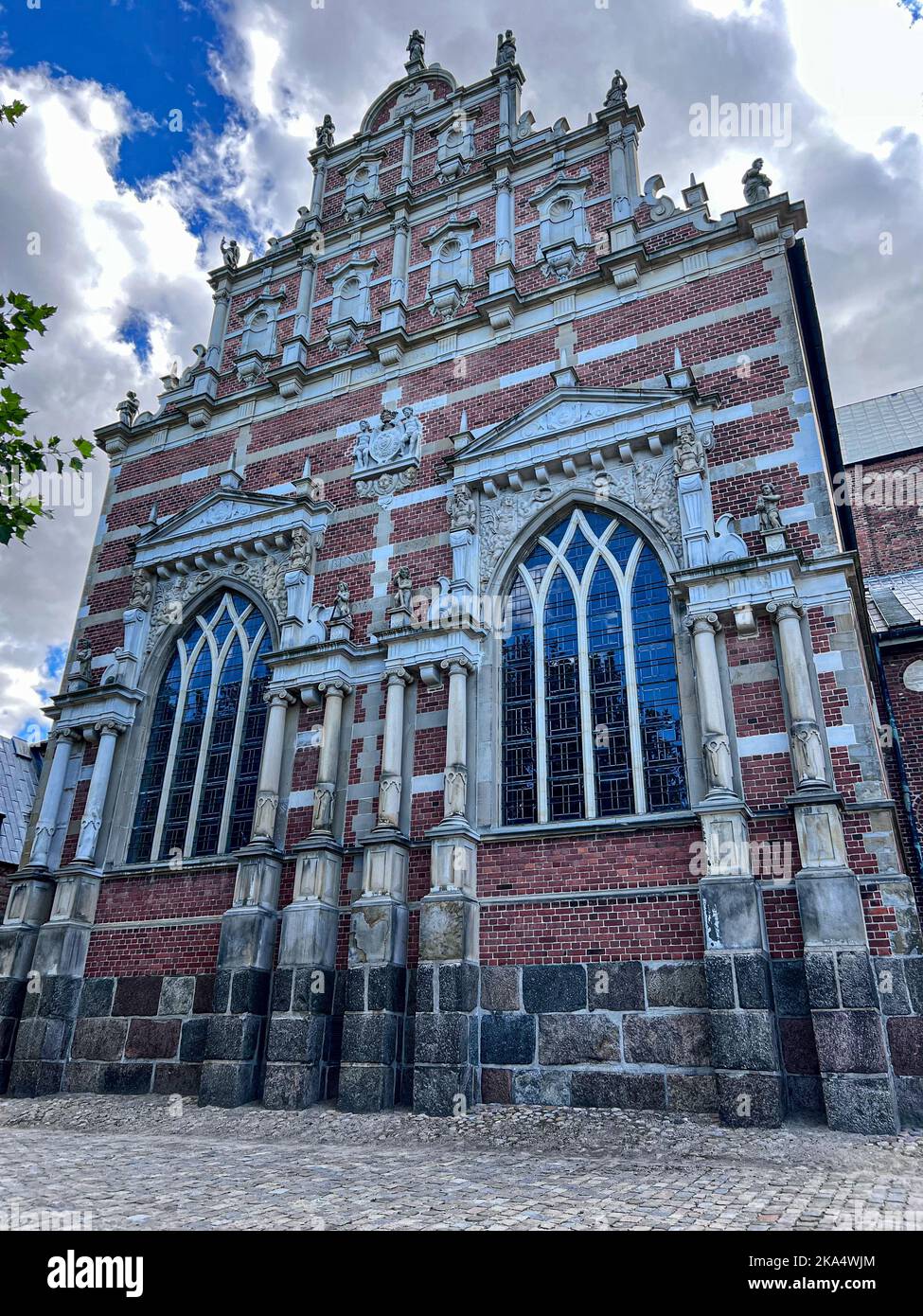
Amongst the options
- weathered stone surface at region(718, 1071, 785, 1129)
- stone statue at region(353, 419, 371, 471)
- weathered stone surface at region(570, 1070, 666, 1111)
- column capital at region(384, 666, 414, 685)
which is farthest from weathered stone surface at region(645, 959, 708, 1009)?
stone statue at region(353, 419, 371, 471)

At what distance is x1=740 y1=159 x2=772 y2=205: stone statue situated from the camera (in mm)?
14172

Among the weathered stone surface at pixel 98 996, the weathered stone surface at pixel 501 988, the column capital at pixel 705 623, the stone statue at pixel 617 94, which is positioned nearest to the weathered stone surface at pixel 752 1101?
the weathered stone surface at pixel 501 988

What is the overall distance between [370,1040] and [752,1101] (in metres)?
4.60

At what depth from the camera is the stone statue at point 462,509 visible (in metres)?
14.3

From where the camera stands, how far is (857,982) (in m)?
9.12

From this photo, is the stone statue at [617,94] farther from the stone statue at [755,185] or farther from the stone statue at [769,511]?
the stone statue at [769,511]

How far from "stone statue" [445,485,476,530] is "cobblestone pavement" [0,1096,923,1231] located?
838 cm

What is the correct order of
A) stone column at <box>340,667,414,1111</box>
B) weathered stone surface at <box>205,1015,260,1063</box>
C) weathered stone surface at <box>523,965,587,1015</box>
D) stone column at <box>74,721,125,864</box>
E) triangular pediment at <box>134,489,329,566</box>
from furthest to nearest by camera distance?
1. triangular pediment at <box>134,489,329,566</box>
2. stone column at <box>74,721,125,864</box>
3. weathered stone surface at <box>205,1015,260,1063</box>
4. stone column at <box>340,667,414,1111</box>
5. weathered stone surface at <box>523,965,587,1015</box>

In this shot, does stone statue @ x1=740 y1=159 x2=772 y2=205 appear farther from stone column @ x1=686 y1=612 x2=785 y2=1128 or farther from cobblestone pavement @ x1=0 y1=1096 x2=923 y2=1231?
cobblestone pavement @ x1=0 y1=1096 x2=923 y2=1231

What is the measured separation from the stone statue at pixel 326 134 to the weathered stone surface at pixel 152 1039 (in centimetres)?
1947

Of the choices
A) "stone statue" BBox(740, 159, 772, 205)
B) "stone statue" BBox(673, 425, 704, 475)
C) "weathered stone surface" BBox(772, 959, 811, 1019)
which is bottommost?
"weathered stone surface" BBox(772, 959, 811, 1019)

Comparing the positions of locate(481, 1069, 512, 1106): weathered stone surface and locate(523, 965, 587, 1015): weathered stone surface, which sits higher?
locate(523, 965, 587, 1015): weathered stone surface

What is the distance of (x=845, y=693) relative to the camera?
1081cm

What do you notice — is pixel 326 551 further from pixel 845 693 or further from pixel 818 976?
pixel 818 976
